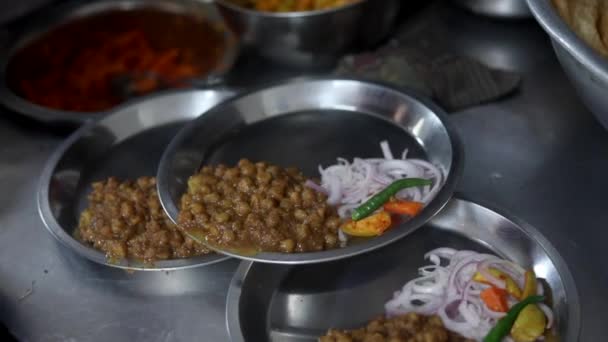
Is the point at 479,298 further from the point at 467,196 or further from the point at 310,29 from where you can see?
the point at 310,29

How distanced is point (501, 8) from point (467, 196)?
3.70 ft

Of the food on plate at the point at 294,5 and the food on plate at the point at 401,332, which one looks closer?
the food on plate at the point at 401,332

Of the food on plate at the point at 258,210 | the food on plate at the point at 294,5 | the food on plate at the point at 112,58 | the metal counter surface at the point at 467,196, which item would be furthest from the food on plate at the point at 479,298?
the food on plate at the point at 112,58

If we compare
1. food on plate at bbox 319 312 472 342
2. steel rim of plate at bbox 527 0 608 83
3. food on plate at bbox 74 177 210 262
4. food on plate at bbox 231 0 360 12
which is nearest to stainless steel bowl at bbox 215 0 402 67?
food on plate at bbox 231 0 360 12

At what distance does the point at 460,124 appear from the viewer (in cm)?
254

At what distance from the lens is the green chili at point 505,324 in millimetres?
1682

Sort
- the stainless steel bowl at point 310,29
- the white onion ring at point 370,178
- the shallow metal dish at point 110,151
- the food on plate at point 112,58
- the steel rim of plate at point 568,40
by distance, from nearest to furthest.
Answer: the steel rim of plate at point 568,40 < the white onion ring at point 370,178 < the shallow metal dish at point 110,151 < the stainless steel bowl at point 310,29 < the food on plate at point 112,58

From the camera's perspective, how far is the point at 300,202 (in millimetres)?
2080

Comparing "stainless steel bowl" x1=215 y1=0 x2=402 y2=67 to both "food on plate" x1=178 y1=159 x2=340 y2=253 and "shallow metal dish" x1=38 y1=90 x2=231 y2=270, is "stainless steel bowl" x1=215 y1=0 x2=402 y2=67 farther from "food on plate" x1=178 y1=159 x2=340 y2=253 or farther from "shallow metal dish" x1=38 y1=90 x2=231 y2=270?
"food on plate" x1=178 y1=159 x2=340 y2=253

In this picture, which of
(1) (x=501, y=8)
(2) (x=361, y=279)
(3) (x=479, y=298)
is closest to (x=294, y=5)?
(1) (x=501, y=8)

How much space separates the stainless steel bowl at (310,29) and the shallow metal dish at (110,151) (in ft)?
0.92

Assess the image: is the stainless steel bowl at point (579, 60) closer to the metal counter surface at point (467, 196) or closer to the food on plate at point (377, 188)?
the metal counter surface at point (467, 196)

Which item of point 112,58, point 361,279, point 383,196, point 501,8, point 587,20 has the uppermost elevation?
point 587,20

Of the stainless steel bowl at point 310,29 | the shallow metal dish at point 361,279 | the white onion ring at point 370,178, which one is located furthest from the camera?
the stainless steel bowl at point 310,29
